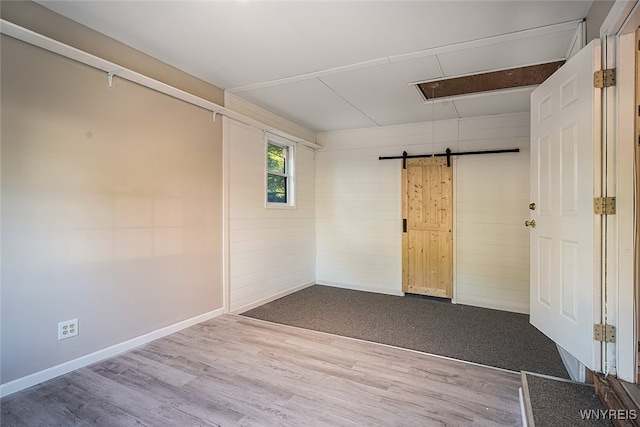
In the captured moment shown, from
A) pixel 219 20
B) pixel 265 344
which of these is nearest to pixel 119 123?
pixel 219 20

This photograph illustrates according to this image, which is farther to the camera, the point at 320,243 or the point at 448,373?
the point at 320,243

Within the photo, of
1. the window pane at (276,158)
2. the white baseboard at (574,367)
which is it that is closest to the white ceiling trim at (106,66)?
the window pane at (276,158)

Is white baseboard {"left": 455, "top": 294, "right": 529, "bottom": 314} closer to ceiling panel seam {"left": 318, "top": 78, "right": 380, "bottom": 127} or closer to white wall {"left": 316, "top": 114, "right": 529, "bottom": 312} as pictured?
white wall {"left": 316, "top": 114, "right": 529, "bottom": 312}

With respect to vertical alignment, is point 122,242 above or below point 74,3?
below

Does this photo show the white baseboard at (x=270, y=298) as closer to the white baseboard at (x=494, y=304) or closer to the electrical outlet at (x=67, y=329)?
the electrical outlet at (x=67, y=329)

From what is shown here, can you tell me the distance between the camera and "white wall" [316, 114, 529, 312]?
4.34m

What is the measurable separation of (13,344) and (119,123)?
175 centimetres

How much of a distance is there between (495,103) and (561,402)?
11.0ft

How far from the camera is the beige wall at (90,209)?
6.98 feet

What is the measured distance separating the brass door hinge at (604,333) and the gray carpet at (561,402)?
37cm

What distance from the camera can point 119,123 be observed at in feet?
8.87

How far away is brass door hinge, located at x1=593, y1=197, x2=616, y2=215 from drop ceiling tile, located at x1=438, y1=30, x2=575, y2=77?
1481mm

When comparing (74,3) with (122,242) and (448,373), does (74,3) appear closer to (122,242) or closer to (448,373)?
(122,242)

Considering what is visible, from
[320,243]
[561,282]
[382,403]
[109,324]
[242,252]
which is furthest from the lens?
[320,243]
